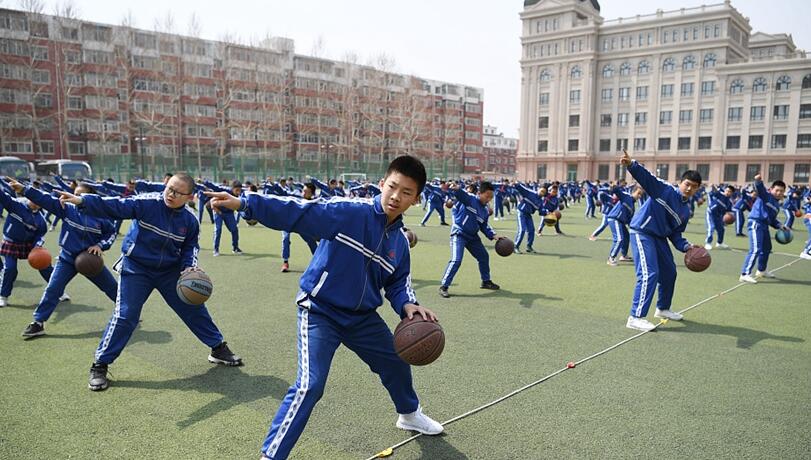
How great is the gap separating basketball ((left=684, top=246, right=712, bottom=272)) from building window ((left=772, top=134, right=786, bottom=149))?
225 feet

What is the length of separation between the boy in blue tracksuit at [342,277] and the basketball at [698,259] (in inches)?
211

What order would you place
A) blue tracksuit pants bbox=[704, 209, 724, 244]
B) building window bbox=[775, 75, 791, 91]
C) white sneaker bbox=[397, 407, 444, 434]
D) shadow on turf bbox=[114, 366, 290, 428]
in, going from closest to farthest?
white sneaker bbox=[397, 407, 444, 434]
shadow on turf bbox=[114, 366, 290, 428]
blue tracksuit pants bbox=[704, 209, 724, 244]
building window bbox=[775, 75, 791, 91]

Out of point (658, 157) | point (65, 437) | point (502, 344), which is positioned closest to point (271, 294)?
point (502, 344)

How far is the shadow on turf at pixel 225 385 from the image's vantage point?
4.83 m

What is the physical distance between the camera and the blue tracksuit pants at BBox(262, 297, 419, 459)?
10.6 feet

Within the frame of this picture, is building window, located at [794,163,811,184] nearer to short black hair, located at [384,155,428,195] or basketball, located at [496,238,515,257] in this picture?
basketball, located at [496,238,515,257]

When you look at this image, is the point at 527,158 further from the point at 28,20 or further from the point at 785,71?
the point at 28,20

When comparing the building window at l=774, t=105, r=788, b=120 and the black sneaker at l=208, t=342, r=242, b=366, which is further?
the building window at l=774, t=105, r=788, b=120

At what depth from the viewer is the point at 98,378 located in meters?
5.08

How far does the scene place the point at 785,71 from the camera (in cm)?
6184

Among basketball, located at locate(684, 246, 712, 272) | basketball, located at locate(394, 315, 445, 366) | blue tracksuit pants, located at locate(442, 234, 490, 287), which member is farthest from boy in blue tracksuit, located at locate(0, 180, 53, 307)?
basketball, located at locate(684, 246, 712, 272)

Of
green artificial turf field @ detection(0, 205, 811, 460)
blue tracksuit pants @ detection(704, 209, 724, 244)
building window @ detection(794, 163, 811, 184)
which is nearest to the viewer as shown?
green artificial turf field @ detection(0, 205, 811, 460)

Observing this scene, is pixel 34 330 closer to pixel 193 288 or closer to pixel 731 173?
pixel 193 288

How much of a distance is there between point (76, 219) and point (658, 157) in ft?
240
